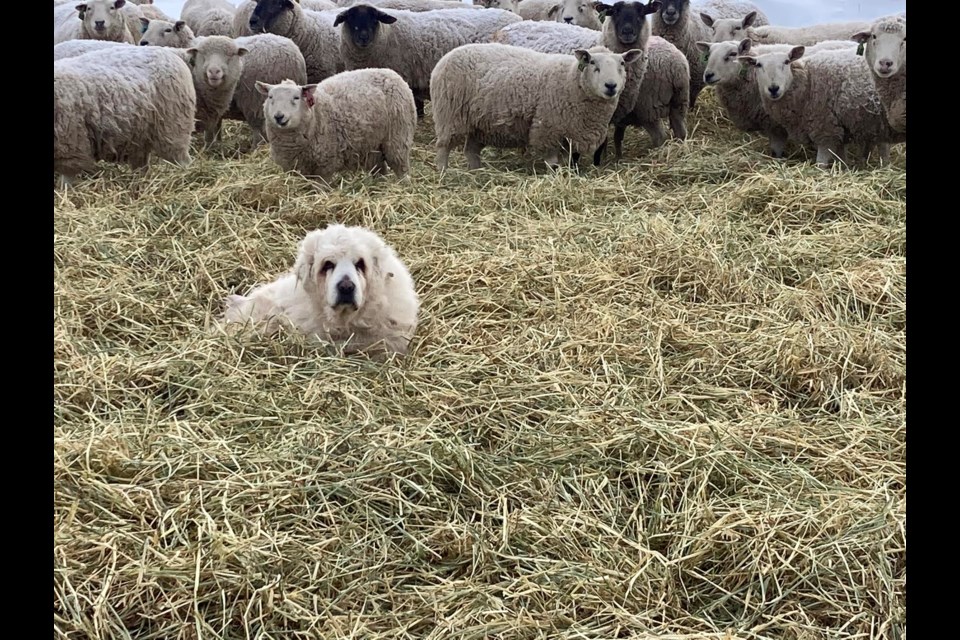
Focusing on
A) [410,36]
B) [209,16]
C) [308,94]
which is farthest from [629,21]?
[209,16]

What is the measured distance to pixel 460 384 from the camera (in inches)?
159

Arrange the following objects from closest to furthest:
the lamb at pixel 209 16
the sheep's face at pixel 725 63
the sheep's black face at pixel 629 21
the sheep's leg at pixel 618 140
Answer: the sheep's face at pixel 725 63 → the sheep's leg at pixel 618 140 → the sheep's black face at pixel 629 21 → the lamb at pixel 209 16

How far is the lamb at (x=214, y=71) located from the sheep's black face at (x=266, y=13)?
7.91ft

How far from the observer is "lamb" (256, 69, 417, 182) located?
23.2 ft

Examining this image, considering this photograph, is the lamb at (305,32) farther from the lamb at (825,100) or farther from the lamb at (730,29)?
the lamb at (825,100)

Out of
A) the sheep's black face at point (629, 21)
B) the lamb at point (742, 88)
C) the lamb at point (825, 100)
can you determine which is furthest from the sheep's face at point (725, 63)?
the sheep's black face at point (629, 21)

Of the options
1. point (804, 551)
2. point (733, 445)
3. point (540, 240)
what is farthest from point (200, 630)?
point (540, 240)

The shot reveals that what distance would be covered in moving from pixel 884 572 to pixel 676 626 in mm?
643

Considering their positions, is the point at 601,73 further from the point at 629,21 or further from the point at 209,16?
the point at 209,16

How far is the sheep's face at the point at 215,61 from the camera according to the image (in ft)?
28.7

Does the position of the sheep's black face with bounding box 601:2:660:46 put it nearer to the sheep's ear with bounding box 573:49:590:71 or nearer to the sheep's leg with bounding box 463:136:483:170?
the sheep's ear with bounding box 573:49:590:71

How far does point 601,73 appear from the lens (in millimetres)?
8211

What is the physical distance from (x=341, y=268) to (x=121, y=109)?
4.17 meters
